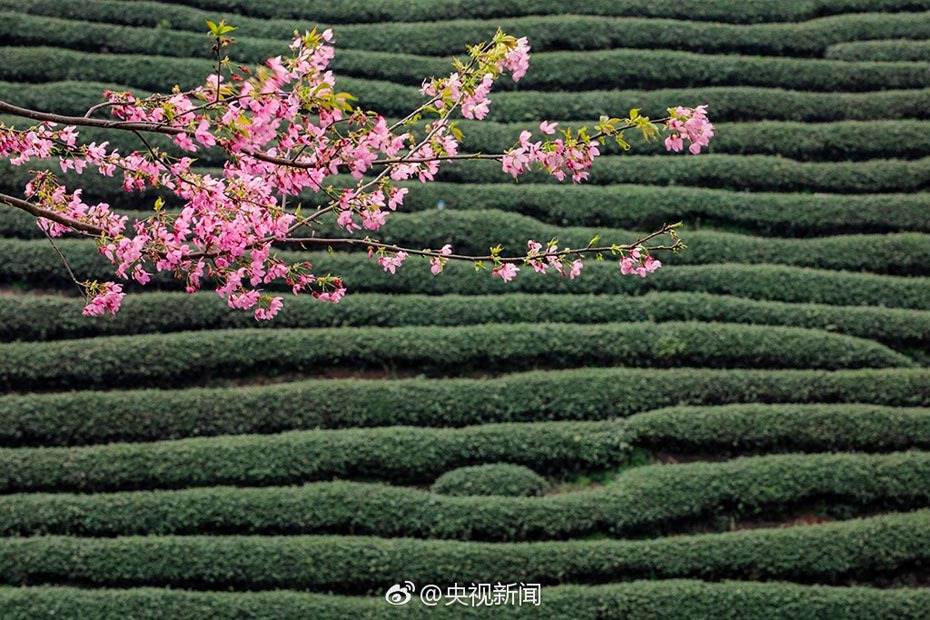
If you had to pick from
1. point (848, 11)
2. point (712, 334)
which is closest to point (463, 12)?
point (848, 11)

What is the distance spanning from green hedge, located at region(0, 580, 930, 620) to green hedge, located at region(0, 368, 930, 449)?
2.07m

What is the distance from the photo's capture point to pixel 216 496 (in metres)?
9.72

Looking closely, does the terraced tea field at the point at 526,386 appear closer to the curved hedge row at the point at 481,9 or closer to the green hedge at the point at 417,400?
the green hedge at the point at 417,400

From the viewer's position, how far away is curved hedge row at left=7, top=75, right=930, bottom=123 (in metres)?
14.2

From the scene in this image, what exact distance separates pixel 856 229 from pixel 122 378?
33.0 ft

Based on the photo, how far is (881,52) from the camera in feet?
49.5

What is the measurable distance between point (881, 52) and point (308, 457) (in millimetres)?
11637

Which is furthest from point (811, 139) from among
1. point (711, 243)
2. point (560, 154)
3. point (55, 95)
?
point (55, 95)

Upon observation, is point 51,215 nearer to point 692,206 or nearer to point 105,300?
point 105,300

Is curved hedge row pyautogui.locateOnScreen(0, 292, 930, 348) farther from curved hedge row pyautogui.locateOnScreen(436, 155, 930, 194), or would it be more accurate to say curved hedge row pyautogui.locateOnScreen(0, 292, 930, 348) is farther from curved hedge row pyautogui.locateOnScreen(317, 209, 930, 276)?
curved hedge row pyautogui.locateOnScreen(436, 155, 930, 194)

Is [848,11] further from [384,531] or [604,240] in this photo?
[384,531]

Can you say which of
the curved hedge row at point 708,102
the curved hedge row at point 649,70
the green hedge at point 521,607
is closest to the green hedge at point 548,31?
the curved hedge row at point 649,70

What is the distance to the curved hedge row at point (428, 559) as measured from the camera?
9.20m

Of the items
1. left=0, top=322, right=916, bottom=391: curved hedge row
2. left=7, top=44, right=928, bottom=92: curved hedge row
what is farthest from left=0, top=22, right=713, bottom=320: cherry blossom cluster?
left=7, top=44, right=928, bottom=92: curved hedge row
